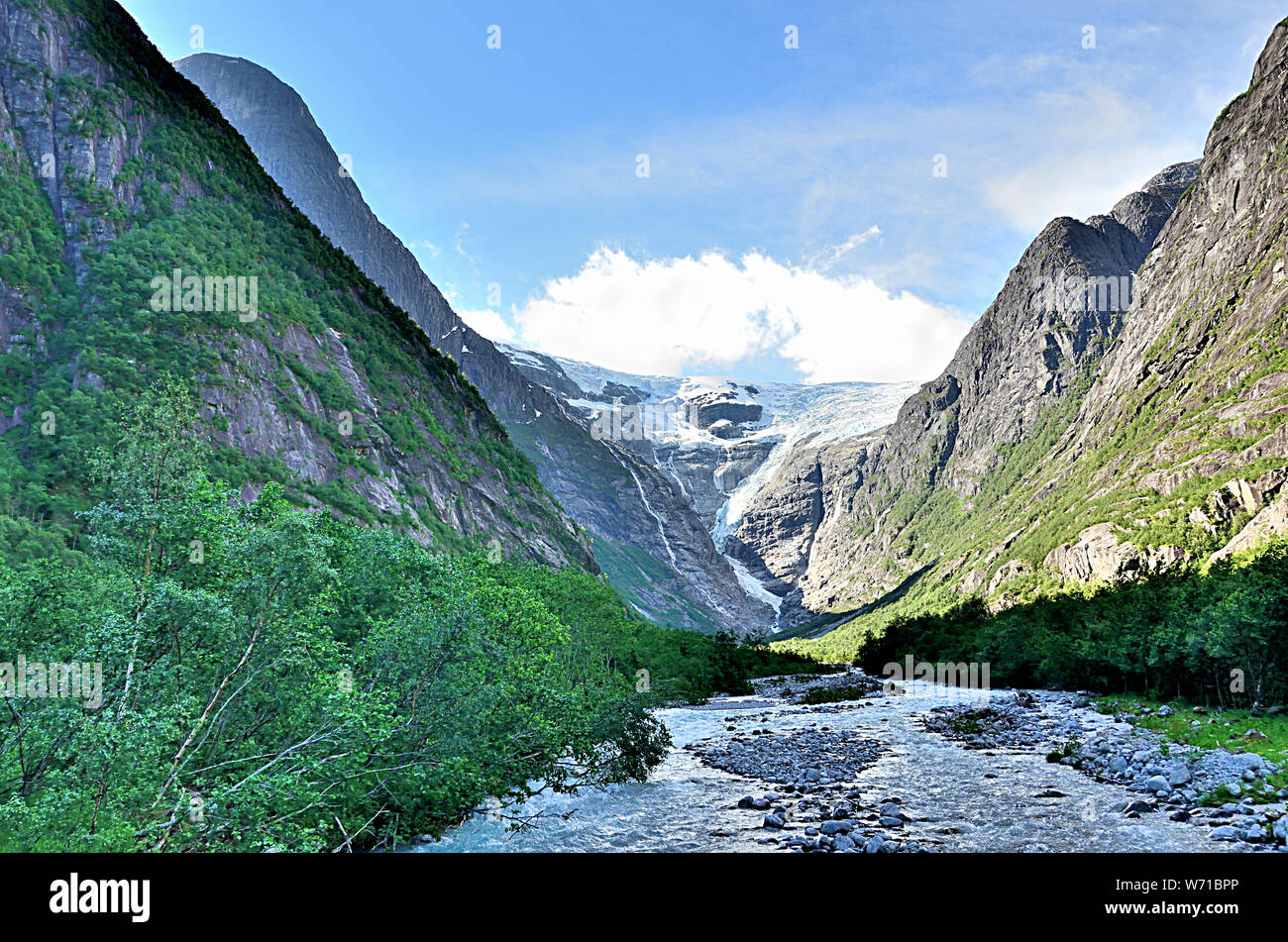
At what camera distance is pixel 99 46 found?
71.3m

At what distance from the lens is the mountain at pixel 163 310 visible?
47.6 metres

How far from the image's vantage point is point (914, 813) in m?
27.1

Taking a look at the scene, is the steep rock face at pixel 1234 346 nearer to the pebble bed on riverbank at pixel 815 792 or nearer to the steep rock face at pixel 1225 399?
the steep rock face at pixel 1225 399

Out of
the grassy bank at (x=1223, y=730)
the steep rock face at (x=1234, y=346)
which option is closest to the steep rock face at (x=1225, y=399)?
the steep rock face at (x=1234, y=346)

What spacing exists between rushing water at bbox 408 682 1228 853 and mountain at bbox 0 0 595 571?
100 ft

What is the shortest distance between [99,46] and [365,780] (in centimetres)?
9273

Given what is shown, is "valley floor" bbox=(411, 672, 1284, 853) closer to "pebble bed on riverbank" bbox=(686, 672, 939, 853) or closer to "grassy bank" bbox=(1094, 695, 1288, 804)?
"pebble bed on riverbank" bbox=(686, 672, 939, 853)

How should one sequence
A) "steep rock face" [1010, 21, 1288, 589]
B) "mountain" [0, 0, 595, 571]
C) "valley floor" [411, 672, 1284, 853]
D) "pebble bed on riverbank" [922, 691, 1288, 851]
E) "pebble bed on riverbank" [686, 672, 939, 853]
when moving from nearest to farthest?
"pebble bed on riverbank" [922, 691, 1288, 851] → "pebble bed on riverbank" [686, 672, 939, 853] → "valley floor" [411, 672, 1284, 853] → "mountain" [0, 0, 595, 571] → "steep rock face" [1010, 21, 1288, 589]

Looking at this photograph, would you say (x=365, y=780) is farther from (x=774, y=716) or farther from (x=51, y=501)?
(x=774, y=716)

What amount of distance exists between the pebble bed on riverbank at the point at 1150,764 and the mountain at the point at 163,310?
171 ft

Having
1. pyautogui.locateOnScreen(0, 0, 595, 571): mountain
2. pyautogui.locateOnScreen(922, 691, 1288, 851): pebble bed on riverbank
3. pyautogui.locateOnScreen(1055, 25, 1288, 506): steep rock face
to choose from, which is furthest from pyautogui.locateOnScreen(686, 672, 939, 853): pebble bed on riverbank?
pyautogui.locateOnScreen(1055, 25, 1288, 506): steep rock face

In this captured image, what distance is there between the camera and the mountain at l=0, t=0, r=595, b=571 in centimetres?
4762
